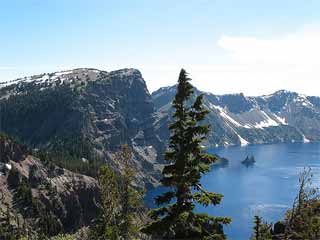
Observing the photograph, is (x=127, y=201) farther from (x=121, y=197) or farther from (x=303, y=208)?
(x=303, y=208)

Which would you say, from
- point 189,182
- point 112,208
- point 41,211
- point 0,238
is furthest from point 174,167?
point 41,211

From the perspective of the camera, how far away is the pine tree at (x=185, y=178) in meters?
30.3

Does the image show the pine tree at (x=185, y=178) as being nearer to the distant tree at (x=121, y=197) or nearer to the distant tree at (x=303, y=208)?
the distant tree at (x=303, y=208)

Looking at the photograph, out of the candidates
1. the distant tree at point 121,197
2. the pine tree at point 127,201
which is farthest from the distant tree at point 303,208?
the pine tree at point 127,201

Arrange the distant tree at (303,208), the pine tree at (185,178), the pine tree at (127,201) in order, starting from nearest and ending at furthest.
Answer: the distant tree at (303,208) → the pine tree at (185,178) → the pine tree at (127,201)

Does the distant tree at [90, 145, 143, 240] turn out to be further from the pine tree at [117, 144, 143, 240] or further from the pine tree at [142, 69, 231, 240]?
the pine tree at [142, 69, 231, 240]

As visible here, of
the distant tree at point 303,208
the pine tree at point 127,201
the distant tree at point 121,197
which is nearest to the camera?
the distant tree at point 303,208

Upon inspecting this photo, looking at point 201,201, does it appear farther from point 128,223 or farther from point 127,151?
point 128,223

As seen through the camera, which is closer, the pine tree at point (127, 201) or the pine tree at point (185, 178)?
the pine tree at point (185, 178)

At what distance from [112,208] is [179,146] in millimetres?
19515

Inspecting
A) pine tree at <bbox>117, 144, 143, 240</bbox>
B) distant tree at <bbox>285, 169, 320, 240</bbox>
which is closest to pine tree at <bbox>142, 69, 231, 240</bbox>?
distant tree at <bbox>285, 169, 320, 240</bbox>

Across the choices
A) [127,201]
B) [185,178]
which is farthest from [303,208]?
[127,201]

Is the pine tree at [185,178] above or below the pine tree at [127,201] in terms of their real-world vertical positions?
above

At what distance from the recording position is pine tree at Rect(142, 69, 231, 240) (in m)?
30.3
